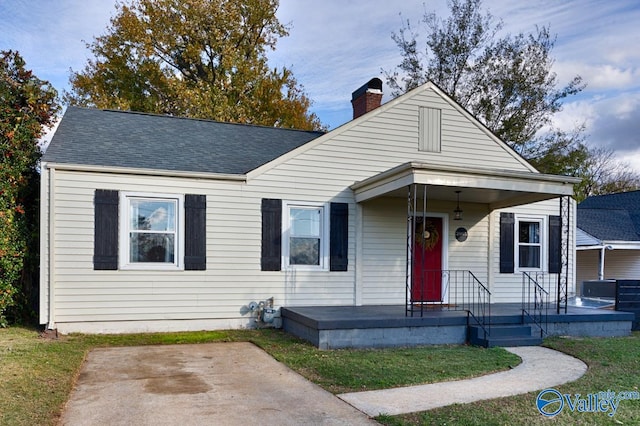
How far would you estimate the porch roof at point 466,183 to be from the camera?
800 cm

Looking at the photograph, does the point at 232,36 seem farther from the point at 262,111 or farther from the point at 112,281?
the point at 112,281

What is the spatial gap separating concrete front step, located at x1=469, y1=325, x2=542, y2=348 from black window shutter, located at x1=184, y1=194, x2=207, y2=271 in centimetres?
481

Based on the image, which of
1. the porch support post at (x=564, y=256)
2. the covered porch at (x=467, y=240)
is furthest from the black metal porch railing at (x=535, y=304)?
the porch support post at (x=564, y=256)

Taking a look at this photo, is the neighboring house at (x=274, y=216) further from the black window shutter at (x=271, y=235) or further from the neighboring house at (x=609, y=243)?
the neighboring house at (x=609, y=243)

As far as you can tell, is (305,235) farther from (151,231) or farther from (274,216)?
(151,231)

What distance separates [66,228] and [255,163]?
3.67 meters

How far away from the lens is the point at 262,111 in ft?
73.7

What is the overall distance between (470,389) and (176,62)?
20967mm

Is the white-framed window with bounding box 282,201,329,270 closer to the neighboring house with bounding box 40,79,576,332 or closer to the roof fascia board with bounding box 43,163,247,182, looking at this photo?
the neighboring house with bounding box 40,79,576,332

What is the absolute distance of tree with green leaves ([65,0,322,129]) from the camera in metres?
21.5

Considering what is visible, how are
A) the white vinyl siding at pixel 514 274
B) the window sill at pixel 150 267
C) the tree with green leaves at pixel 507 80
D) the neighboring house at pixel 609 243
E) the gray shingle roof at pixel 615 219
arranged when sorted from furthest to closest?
the tree with green leaves at pixel 507 80, the gray shingle roof at pixel 615 219, the neighboring house at pixel 609 243, the white vinyl siding at pixel 514 274, the window sill at pixel 150 267

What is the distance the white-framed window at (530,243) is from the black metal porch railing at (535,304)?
23 cm

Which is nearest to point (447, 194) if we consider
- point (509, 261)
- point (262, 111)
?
point (509, 261)

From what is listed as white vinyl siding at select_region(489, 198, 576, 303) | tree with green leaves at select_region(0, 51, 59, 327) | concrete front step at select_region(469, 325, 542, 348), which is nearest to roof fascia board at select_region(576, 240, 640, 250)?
white vinyl siding at select_region(489, 198, 576, 303)
